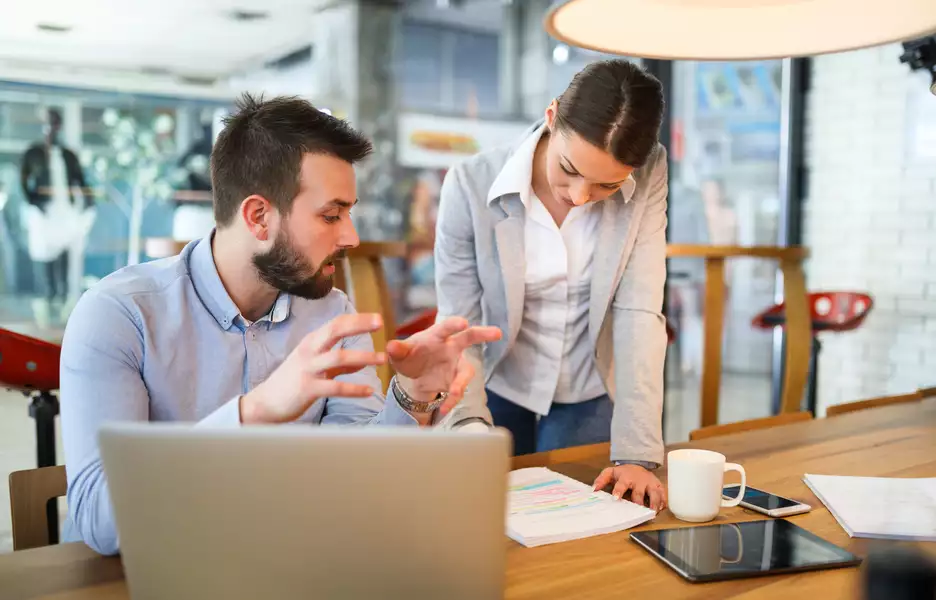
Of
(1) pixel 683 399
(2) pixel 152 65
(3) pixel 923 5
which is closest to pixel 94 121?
(2) pixel 152 65

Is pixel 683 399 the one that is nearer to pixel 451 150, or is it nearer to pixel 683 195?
pixel 683 195

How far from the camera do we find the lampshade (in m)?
0.95

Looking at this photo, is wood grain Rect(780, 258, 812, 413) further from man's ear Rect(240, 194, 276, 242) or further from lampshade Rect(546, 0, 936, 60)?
man's ear Rect(240, 194, 276, 242)

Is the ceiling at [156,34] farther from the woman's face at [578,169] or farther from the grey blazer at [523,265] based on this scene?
the woman's face at [578,169]

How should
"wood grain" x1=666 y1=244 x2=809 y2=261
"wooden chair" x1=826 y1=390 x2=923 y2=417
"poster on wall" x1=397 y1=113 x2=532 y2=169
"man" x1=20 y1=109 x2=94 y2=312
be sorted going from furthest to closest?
1. "poster on wall" x1=397 y1=113 x2=532 y2=169
2. "man" x1=20 y1=109 x2=94 y2=312
3. "wood grain" x1=666 y1=244 x2=809 y2=261
4. "wooden chair" x1=826 y1=390 x2=923 y2=417

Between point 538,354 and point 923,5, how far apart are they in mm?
919

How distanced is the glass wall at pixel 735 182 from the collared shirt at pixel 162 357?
11.9 ft

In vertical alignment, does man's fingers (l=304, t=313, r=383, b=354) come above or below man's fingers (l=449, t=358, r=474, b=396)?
above

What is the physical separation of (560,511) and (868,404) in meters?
1.21

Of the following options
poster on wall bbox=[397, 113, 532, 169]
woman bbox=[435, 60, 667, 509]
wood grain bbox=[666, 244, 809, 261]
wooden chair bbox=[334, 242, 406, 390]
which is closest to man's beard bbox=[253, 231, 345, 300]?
woman bbox=[435, 60, 667, 509]

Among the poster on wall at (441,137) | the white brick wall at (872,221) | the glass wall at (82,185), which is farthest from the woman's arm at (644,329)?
the poster on wall at (441,137)

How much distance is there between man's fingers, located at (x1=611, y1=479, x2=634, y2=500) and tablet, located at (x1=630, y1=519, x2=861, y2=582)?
14 centimetres

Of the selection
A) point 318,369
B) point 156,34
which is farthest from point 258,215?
point 156,34

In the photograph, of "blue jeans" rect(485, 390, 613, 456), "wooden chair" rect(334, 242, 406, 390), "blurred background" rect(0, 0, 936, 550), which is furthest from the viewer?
"blurred background" rect(0, 0, 936, 550)
